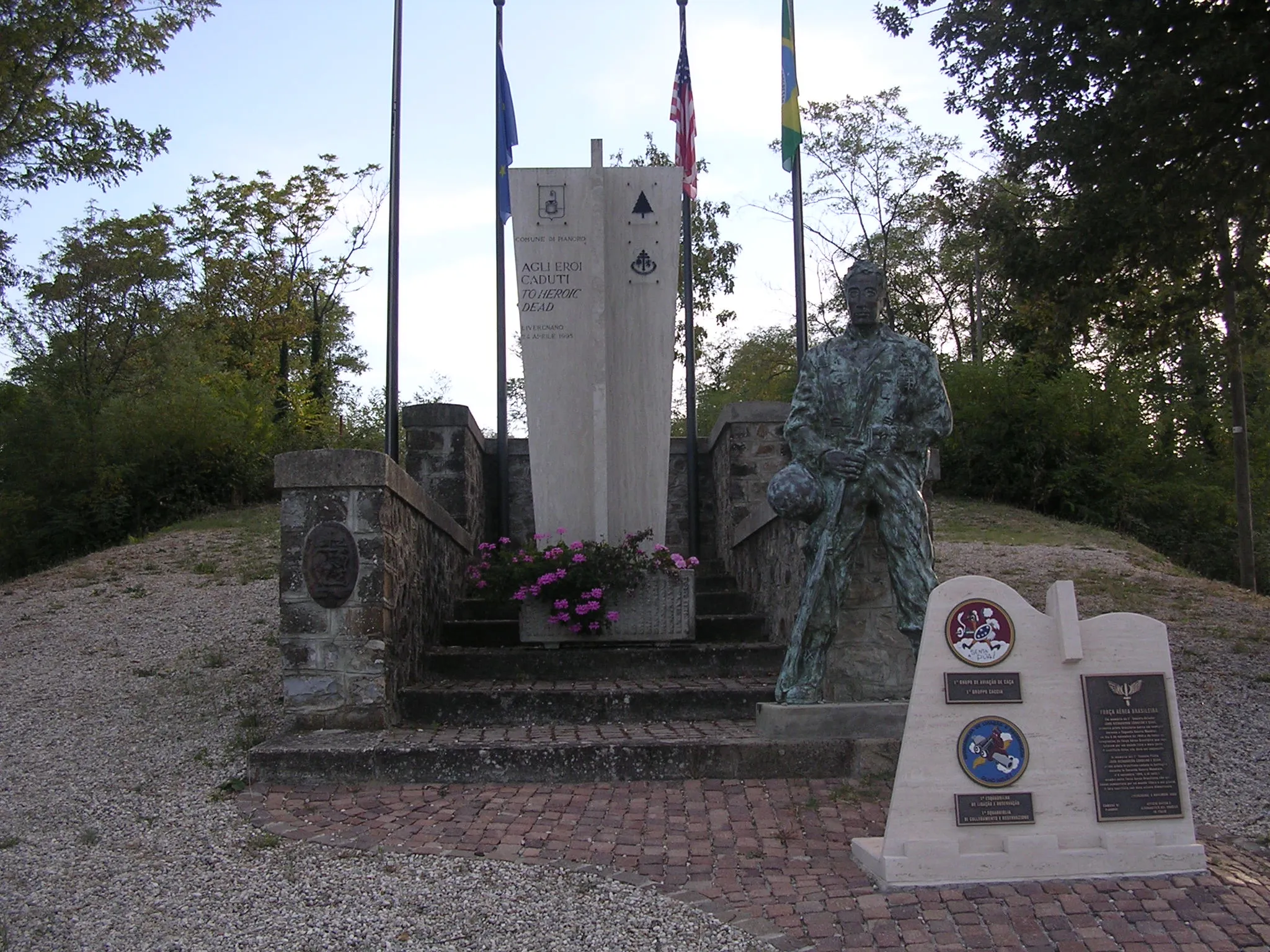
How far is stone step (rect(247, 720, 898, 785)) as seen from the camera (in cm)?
512

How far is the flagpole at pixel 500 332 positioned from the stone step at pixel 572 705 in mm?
3668

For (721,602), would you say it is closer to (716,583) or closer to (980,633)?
(716,583)

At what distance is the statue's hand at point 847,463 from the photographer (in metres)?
5.21

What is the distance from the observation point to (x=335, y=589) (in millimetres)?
5609

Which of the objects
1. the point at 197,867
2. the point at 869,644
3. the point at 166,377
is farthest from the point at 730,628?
the point at 166,377

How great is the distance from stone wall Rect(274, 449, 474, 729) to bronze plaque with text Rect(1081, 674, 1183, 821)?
11.0ft

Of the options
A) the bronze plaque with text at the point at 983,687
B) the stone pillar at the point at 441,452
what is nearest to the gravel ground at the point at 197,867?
the bronze plaque with text at the point at 983,687

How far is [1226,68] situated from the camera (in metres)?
6.97

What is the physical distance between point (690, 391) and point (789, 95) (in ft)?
8.52

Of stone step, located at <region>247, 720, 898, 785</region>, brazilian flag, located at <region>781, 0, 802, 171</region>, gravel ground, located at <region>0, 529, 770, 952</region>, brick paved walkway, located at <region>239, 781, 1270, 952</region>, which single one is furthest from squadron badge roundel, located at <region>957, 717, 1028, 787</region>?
brazilian flag, located at <region>781, 0, 802, 171</region>

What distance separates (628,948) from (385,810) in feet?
5.44

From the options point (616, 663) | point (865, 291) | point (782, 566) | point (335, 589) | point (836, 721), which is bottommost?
point (836, 721)

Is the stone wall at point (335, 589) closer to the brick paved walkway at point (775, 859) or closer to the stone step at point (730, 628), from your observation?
the brick paved walkway at point (775, 859)

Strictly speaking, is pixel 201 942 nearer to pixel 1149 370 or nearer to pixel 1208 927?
pixel 1208 927
